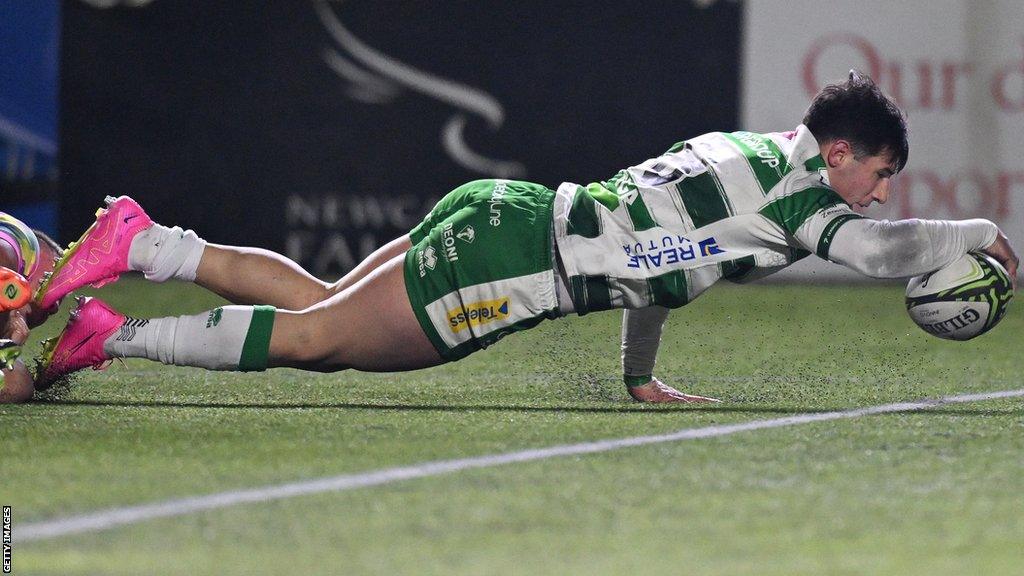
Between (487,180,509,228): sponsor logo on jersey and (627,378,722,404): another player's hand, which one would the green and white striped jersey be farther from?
(627,378,722,404): another player's hand

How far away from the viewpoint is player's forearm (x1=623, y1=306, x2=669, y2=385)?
15.5 feet

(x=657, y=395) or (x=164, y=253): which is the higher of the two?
(x=164, y=253)

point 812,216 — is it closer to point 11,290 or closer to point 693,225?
point 693,225

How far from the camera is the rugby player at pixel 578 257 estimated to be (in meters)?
4.28

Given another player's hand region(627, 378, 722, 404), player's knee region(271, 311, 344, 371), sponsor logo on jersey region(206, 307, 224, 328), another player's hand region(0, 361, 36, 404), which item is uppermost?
sponsor logo on jersey region(206, 307, 224, 328)

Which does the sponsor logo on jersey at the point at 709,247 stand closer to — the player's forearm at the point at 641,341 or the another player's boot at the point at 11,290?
the player's forearm at the point at 641,341

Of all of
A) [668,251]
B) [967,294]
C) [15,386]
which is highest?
[668,251]

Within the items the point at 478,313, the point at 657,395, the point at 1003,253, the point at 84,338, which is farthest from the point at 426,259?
the point at 1003,253

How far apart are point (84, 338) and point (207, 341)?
0.34m

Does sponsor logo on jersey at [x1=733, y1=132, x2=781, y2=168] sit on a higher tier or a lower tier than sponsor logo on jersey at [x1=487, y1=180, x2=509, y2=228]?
higher

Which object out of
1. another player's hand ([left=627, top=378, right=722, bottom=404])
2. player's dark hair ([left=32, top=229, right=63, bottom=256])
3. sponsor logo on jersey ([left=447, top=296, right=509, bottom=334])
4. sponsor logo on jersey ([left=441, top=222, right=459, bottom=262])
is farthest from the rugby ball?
player's dark hair ([left=32, top=229, right=63, bottom=256])

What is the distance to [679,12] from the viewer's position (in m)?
10.1

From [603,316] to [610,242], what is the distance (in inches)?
139

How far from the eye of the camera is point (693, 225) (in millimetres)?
4281
